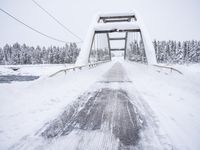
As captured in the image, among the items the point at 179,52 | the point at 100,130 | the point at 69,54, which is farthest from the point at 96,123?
the point at 69,54

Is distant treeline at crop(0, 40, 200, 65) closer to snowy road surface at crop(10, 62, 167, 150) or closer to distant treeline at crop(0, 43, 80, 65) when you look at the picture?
distant treeline at crop(0, 43, 80, 65)

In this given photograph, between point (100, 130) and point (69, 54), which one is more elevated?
point (69, 54)

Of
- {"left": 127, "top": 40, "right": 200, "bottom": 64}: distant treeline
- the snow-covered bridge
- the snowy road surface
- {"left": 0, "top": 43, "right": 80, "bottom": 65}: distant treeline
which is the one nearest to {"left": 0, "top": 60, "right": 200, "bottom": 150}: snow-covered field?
the snow-covered bridge

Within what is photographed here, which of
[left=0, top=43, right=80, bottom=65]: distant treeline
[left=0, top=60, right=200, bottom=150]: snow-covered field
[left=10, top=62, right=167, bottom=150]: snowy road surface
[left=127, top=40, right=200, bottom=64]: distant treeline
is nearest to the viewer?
[left=10, top=62, right=167, bottom=150]: snowy road surface

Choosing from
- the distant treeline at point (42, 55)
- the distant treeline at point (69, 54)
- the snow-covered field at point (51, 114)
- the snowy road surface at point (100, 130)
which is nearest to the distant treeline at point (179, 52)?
the distant treeline at point (69, 54)

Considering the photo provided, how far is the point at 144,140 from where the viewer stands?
2623 millimetres

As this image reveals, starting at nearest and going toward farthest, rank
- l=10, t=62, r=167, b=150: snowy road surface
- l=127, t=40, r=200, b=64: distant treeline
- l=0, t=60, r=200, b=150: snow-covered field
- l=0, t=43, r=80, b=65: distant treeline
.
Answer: l=10, t=62, r=167, b=150: snowy road surface < l=0, t=60, r=200, b=150: snow-covered field < l=127, t=40, r=200, b=64: distant treeline < l=0, t=43, r=80, b=65: distant treeline

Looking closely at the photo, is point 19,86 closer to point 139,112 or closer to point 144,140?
point 139,112

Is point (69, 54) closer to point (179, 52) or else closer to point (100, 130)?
point (179, 52)

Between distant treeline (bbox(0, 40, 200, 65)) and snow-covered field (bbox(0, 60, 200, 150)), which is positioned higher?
distant treeline (bbox(0, 40, 200, 65))

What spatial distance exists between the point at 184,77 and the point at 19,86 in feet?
24.0

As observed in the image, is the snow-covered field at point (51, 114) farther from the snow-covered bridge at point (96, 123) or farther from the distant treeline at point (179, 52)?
the distant treeline at point (179, 52)

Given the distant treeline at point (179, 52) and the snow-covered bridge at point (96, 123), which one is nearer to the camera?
the snow-covered bridge at point (96, 123)

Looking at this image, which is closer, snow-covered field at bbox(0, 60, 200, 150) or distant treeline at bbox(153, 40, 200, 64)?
snow-covered field at bbox(0, 60, 200, 150)
